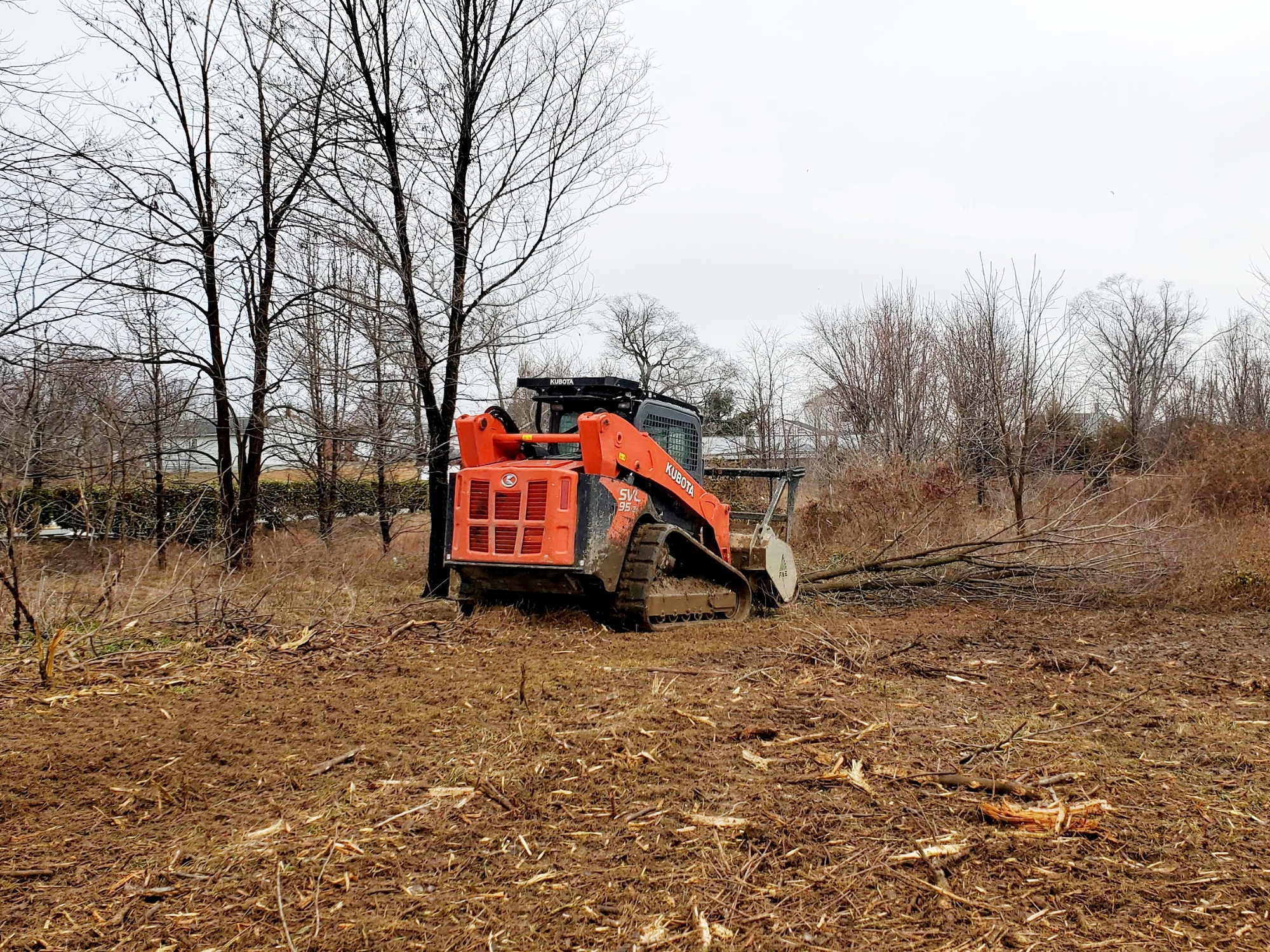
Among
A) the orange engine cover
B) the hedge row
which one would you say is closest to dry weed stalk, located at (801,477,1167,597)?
the orange engine cover

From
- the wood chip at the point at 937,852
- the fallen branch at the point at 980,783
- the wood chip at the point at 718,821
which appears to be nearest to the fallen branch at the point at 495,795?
the wood chip at the point at 718,821

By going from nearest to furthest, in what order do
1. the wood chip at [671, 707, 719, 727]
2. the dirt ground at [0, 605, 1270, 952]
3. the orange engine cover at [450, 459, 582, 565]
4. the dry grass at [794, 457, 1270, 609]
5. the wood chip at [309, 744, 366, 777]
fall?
the dirt ground at [0, 605, 1270, 952]
the wood chip at [309, 744, 366, 777]
the wood chip at [671, 707, 719, 727]
the orange engine cover at [450, 459, 582, 565]
the dry grass at [794, 457, 1270, 609]

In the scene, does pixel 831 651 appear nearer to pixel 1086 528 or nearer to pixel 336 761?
pixel 336 761

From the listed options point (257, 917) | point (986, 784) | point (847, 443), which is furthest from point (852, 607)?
point (847, 443)

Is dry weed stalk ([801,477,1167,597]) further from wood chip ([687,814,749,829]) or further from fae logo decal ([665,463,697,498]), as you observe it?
wood chip ([687,814,749,829])

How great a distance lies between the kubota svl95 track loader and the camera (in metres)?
8.12

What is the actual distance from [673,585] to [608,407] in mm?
1977

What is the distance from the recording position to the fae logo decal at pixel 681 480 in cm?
941

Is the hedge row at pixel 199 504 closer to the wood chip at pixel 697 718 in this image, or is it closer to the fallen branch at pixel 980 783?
the wood chip at pixel 697 718

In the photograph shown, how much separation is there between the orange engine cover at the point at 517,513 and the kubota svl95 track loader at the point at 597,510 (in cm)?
1

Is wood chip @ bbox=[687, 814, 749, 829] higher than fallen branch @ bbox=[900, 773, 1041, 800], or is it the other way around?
fallen branch @ bbox=[900, 773, 1041, 800]

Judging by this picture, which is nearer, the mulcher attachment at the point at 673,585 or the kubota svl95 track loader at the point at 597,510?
the kubota svl95 track loader at the point at 597,510

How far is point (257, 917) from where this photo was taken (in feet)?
10.0

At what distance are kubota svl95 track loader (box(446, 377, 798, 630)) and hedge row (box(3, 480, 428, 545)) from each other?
4.63 meters
